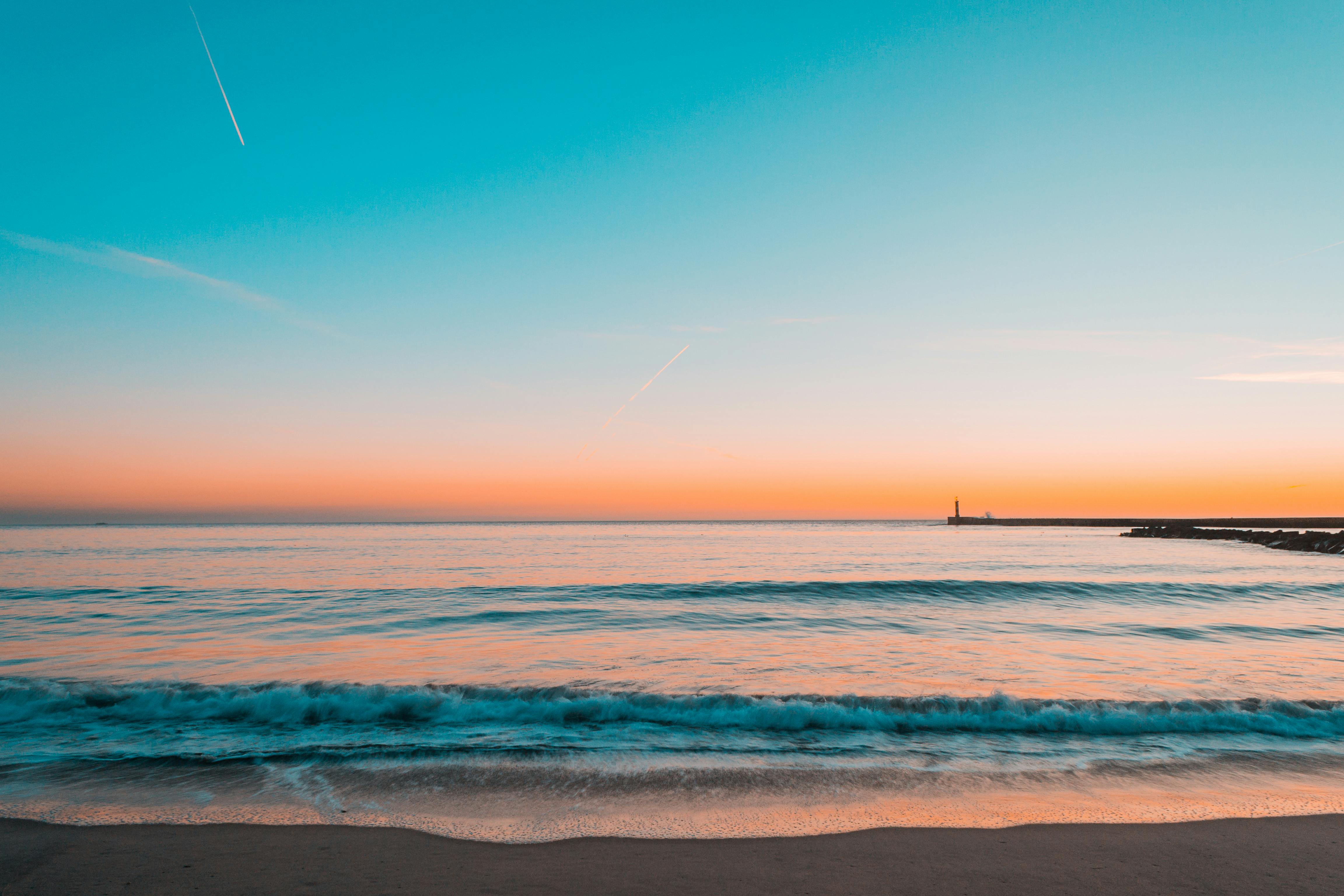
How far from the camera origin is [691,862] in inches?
175

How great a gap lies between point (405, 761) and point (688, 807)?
3150mm

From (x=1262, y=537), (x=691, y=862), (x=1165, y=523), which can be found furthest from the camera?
(x=1165, y=523)

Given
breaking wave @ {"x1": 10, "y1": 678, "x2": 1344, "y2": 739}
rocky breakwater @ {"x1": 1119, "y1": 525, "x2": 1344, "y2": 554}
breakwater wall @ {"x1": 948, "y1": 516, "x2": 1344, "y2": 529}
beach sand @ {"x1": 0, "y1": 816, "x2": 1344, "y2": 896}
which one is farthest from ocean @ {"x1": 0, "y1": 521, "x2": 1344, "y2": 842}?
breakwater wall @ {"x1": 948, "y1": 516, "x2": 1344, "y2": 529}

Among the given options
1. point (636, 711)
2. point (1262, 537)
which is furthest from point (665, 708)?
point (1262, 537)

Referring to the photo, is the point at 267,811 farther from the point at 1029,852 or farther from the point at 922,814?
the point at 1029,852

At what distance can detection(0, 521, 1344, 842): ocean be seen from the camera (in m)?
5.55

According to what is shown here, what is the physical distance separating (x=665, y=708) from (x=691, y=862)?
13.3 feet

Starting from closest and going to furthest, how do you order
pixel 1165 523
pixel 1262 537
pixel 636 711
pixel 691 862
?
pixel 691 862 < pixel 636 711 < pixel 1262 537 < pixel 1165 523

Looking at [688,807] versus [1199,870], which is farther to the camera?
[688,807]

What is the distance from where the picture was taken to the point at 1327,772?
20.6 feet

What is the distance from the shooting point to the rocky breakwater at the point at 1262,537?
44.0m

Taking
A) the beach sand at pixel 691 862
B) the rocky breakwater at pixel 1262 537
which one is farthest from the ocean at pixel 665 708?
the rocky breakwater at pixel 1262 537

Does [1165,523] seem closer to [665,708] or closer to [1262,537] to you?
[1262,537]

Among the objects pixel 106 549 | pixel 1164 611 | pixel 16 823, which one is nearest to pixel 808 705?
pixel 16 823
